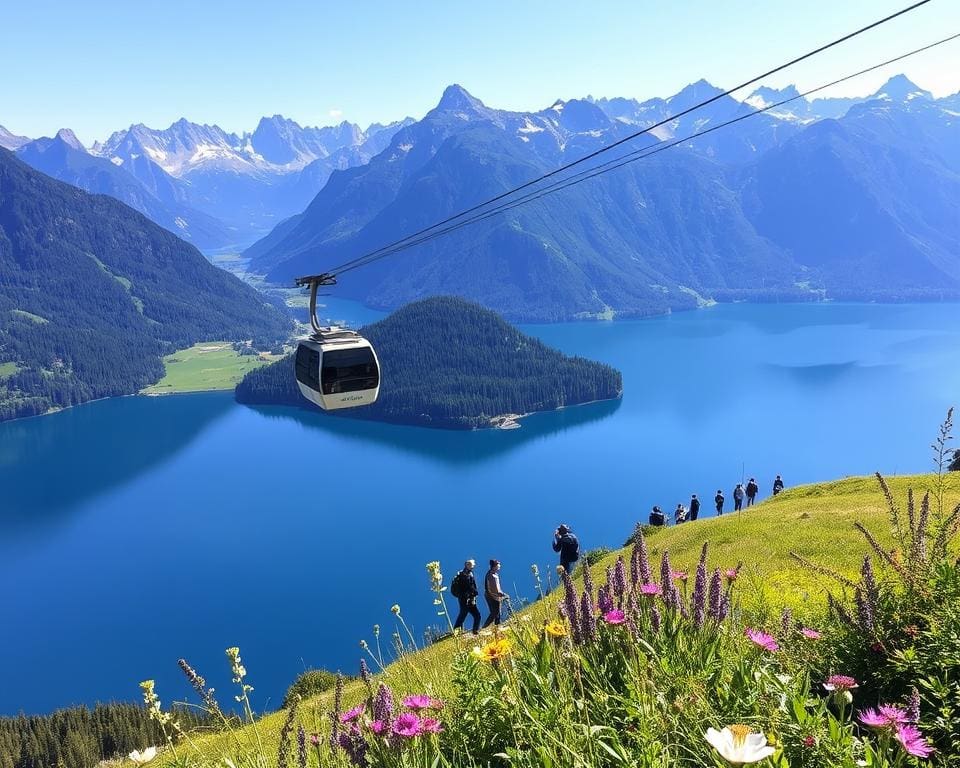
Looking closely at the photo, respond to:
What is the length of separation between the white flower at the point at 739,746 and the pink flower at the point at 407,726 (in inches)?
53.3

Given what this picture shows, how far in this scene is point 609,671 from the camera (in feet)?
11.6

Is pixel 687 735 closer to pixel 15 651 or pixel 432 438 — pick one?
pixel 15 651

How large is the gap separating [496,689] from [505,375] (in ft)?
558

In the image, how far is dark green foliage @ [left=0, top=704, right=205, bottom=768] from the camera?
146 ft

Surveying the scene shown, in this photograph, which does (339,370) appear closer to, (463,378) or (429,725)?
(429,725)

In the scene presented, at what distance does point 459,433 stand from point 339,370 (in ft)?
419

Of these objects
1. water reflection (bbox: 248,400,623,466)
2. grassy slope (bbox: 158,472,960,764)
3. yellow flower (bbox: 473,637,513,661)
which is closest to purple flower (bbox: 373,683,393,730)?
yellow flower (bbox: 473,637,513,661)

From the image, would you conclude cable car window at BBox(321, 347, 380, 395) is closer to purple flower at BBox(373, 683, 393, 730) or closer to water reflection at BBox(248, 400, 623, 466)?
purple flower at BBox(373, 683, 393, 730)

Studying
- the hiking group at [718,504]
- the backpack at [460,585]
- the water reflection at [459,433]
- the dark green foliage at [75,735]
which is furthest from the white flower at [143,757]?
the water reflection at [459,433]

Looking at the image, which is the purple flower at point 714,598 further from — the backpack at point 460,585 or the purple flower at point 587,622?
the backpack at point 460,585

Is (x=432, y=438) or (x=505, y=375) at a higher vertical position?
(x=505, y=375)

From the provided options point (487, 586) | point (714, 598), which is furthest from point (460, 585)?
point (714, 598)

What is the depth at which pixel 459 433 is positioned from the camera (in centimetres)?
14438

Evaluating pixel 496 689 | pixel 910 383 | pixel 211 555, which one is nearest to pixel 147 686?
pixel 496 689
